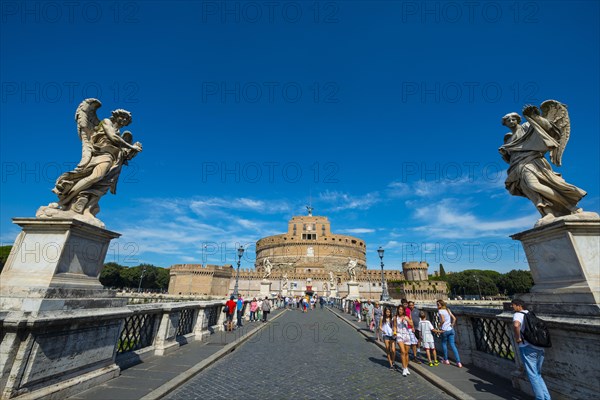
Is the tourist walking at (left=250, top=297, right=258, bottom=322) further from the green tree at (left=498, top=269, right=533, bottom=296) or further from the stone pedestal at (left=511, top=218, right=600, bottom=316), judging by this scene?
the green tree at (left=498, top=269, right=533, bottom=296)

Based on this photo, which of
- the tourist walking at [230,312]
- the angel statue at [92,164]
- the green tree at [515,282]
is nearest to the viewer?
the angel statue at [92,164]

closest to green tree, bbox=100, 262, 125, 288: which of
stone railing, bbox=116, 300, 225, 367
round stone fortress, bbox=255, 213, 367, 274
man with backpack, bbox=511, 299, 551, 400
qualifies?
round stone fortress, bbox=255, 213, 367, 274

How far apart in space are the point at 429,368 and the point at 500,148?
4.73 metres

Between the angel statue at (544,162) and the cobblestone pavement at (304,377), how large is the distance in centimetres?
348

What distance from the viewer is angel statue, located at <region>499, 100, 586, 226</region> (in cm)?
432

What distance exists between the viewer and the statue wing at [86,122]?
190 inches

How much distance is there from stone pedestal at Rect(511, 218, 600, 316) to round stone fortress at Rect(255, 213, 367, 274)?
63.0 m

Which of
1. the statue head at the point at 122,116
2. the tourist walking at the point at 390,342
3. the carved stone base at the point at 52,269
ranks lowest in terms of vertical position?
the tourist walking at the point at 390,342

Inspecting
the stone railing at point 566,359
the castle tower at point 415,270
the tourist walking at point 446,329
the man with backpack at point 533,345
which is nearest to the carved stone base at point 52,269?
the man with backpack at point 533,345

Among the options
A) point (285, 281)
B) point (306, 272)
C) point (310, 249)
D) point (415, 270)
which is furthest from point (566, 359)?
point (310, 249)

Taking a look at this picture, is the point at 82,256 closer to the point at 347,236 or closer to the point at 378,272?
the point at 378,272

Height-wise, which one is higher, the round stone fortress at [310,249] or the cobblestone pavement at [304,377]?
the round stone fortress at [310,249]

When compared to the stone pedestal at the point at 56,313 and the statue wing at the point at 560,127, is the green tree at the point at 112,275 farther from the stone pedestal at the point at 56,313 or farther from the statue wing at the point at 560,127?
the statue wing at the point at 560,127

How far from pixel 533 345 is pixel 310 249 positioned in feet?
234
